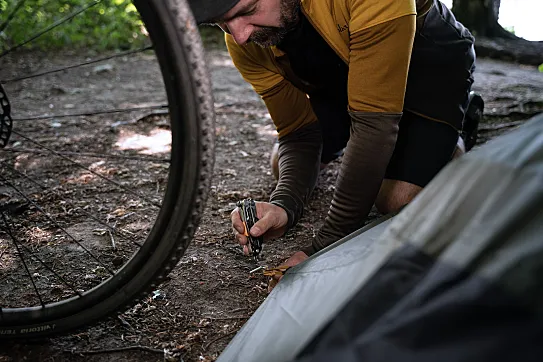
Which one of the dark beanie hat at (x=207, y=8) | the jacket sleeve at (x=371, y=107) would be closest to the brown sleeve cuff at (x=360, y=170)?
→ the jacket sleeve at (x=371, y=107)

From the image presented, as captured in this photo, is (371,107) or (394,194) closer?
(371,107)

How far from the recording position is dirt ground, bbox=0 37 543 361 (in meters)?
1.13

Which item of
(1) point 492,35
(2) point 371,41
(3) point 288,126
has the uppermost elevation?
(2) point 371,41

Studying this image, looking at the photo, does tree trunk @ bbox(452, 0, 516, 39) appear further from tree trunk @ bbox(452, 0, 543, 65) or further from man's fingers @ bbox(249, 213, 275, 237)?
man's fingers @ bbox(249, 213, 275, 237)

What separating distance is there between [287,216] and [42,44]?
4.16 m

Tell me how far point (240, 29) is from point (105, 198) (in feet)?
2.90

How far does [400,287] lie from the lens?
0.72 meters

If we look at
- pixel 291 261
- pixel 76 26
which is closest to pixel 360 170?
pixel 291 261

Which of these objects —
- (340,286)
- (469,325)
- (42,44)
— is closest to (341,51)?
(340,286)

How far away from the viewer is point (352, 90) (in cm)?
123

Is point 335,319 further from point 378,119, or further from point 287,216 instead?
point 287,216

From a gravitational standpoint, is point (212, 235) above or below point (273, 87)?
below

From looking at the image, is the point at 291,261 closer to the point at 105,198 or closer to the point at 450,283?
the point at 450,283

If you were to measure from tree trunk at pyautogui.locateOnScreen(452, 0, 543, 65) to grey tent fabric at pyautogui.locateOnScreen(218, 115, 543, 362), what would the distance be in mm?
4166
